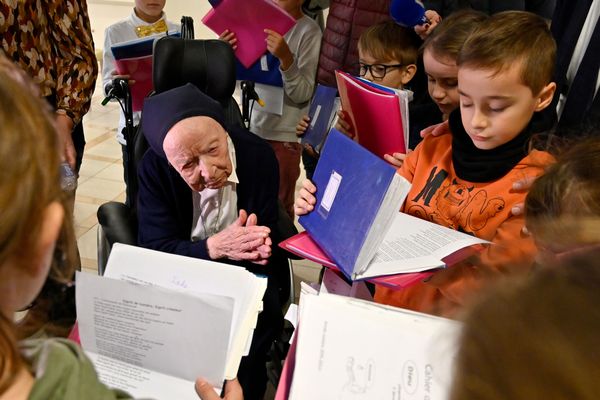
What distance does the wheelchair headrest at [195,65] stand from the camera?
170cm

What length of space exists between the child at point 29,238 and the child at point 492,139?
2.32ft

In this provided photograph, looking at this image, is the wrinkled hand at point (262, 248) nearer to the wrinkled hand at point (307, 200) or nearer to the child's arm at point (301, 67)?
the wrinkled hand at point (307, 200)

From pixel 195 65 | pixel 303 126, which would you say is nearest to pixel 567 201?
pixel 195 65

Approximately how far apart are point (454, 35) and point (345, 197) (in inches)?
26.4

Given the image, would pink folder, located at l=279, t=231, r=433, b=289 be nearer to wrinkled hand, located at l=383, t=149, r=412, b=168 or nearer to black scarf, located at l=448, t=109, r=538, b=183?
black scarf, located at l=448, t=109, r=538, b=183

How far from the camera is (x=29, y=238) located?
20.0 inches

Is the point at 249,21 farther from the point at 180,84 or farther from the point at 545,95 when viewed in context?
the point at 545,95

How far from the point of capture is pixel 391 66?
1834 mm

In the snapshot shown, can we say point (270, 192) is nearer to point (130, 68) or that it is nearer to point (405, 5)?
point (405, 5)

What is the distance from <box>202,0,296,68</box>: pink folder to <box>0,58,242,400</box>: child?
5.88ft

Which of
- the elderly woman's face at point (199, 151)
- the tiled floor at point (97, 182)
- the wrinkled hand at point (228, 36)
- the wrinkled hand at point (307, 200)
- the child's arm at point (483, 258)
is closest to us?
the child's arm at point (483, 258)

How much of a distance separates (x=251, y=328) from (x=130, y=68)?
1528mm

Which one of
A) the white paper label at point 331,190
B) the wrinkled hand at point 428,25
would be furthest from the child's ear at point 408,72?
the white paper label at point 331,190

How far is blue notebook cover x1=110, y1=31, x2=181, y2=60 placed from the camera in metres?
2.10
